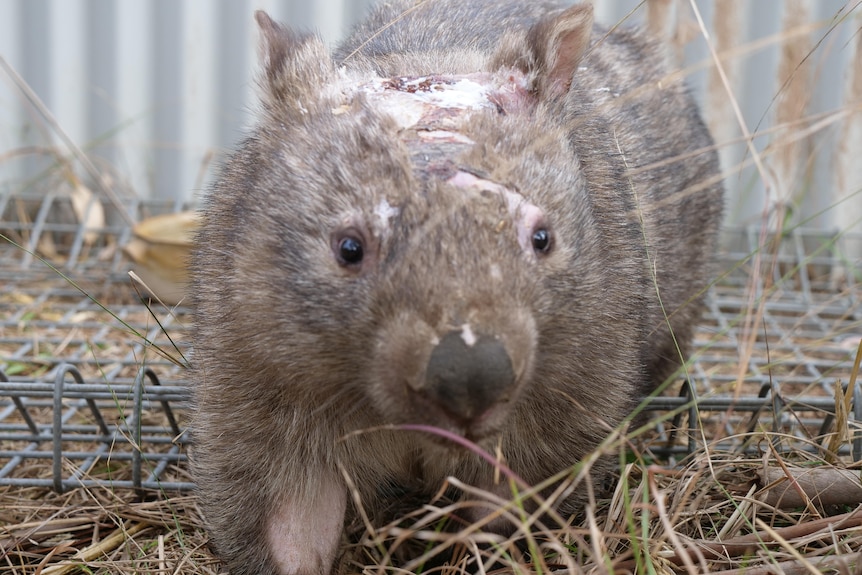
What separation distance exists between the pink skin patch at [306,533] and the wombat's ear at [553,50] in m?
1.26

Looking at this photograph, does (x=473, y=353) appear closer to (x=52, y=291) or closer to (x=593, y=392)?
(x=593, y=392)

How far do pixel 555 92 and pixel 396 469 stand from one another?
115 cm

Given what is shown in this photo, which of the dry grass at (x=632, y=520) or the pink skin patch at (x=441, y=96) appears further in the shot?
the dry grass at (x=632, y=520)

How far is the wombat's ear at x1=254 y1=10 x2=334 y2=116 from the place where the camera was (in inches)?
110

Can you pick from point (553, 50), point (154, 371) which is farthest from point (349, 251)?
point (154, 371)

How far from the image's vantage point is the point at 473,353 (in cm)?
207

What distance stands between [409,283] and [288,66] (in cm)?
94

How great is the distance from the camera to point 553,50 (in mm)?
2838

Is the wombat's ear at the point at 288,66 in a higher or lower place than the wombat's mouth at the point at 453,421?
higher

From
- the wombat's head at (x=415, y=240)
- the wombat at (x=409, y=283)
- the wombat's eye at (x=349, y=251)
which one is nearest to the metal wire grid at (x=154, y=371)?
the wombat at (x=409, y=283)

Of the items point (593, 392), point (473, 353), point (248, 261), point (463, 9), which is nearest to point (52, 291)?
point (463, 9)

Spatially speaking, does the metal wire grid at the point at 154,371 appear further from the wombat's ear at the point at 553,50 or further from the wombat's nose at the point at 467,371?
the wombat's ear at the point at 553,50

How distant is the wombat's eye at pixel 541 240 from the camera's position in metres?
2.40

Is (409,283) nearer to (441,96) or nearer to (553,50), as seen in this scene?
(441,96)
